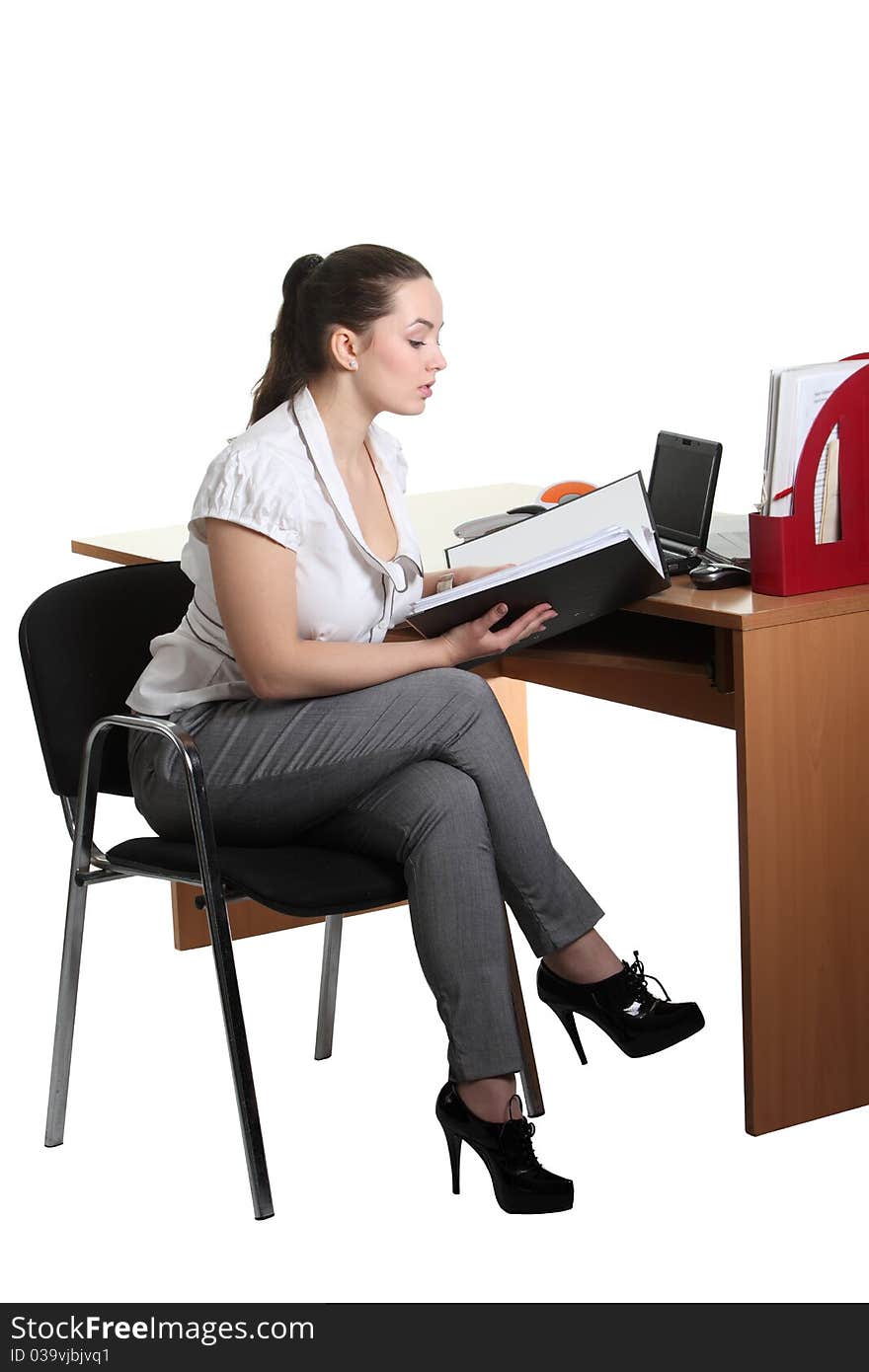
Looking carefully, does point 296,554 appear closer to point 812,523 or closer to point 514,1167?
point 812,523

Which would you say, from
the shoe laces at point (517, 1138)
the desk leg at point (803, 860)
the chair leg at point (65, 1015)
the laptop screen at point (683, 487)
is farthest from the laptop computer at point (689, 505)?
the chair leg at point (65, 1015)

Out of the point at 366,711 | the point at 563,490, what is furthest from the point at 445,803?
the point at 563,490

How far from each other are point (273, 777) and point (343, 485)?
0.45 m

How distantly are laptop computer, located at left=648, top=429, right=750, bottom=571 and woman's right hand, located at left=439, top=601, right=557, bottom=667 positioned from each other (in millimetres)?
358

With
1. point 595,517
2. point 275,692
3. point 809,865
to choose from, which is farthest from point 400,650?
point 809,865

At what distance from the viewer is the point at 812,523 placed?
305 cm

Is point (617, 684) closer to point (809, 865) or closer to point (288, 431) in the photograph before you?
point (809, 865)

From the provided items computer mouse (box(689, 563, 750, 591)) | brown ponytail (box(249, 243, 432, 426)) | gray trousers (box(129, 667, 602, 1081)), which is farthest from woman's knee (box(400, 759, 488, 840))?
brown ponytail (box(249, 243, 432, 426))

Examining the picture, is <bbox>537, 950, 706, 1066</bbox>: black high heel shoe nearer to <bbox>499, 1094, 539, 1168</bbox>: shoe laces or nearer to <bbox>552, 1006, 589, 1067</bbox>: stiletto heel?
<bbox>552, 1006, 589, 1067</bbox>: stiletto heel

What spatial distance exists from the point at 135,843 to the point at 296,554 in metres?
0.54

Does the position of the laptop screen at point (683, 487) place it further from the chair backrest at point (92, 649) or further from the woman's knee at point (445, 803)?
the chair backrest at point (92, 649)

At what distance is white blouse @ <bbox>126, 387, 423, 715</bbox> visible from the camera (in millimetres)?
2912

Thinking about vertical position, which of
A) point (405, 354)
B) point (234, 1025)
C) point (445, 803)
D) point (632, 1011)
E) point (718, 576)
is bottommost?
point (632, 1011)

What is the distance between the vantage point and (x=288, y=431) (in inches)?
119
